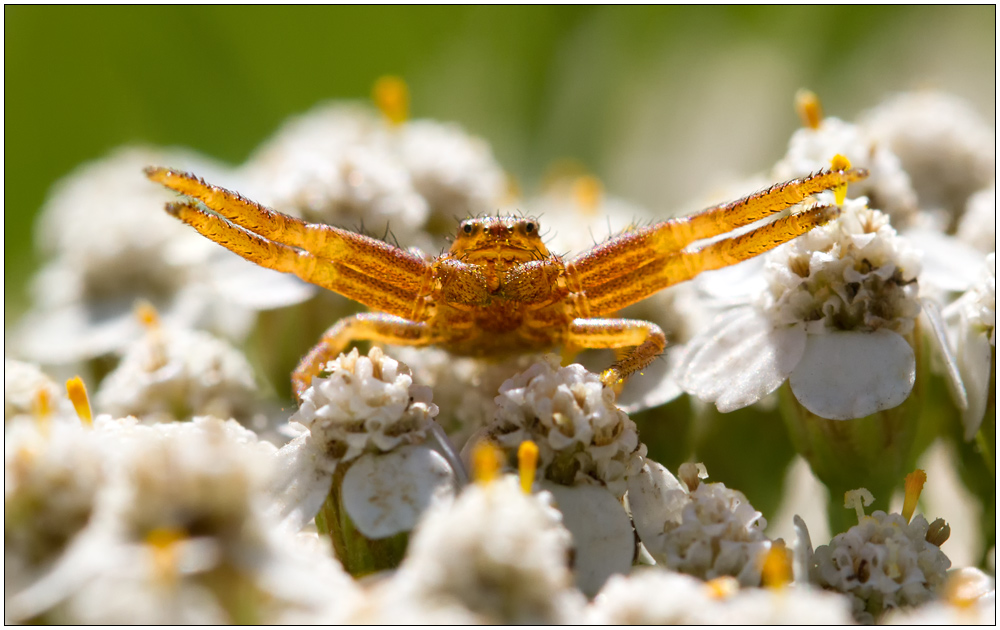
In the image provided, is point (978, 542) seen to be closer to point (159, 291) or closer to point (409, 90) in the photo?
point (159, 291)

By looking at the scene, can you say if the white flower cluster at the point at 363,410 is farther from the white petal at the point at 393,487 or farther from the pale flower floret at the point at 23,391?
the pale flower floret at the point at 23,391

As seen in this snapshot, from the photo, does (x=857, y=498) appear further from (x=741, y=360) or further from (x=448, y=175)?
(x=448, y=175)

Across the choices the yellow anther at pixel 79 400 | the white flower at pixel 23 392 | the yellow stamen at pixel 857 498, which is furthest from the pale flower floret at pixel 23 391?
the yellow stamen at pixel 857 498

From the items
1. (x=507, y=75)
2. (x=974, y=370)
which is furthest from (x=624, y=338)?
(x=507, y=75)

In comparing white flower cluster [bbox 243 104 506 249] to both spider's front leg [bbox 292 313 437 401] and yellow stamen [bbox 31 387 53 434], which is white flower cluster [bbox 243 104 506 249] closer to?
spider's front leg [bbox 292 313 437 401]

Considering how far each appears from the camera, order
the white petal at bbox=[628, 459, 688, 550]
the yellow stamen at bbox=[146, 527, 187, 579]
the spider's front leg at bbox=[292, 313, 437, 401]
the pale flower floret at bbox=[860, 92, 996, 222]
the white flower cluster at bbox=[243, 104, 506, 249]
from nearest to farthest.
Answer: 1. the yellow stamen at bbox=[146, 527, 187, 579]
2. the white petal at bbox=[628, 459, 688, 550]
3. the spider's front leg at bbox=[292, 313, 437, 401]
4. the white flower cluster at bbox=[243, 104, 506, 249]
5. the pale flower floret at bbox=[860, 92, 996, 222]

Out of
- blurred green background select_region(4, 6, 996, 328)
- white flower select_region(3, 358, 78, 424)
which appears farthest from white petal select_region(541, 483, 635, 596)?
blurred green background select_region(4, 6, 996, 328)

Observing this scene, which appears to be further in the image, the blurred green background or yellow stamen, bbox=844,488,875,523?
the blurred green background
